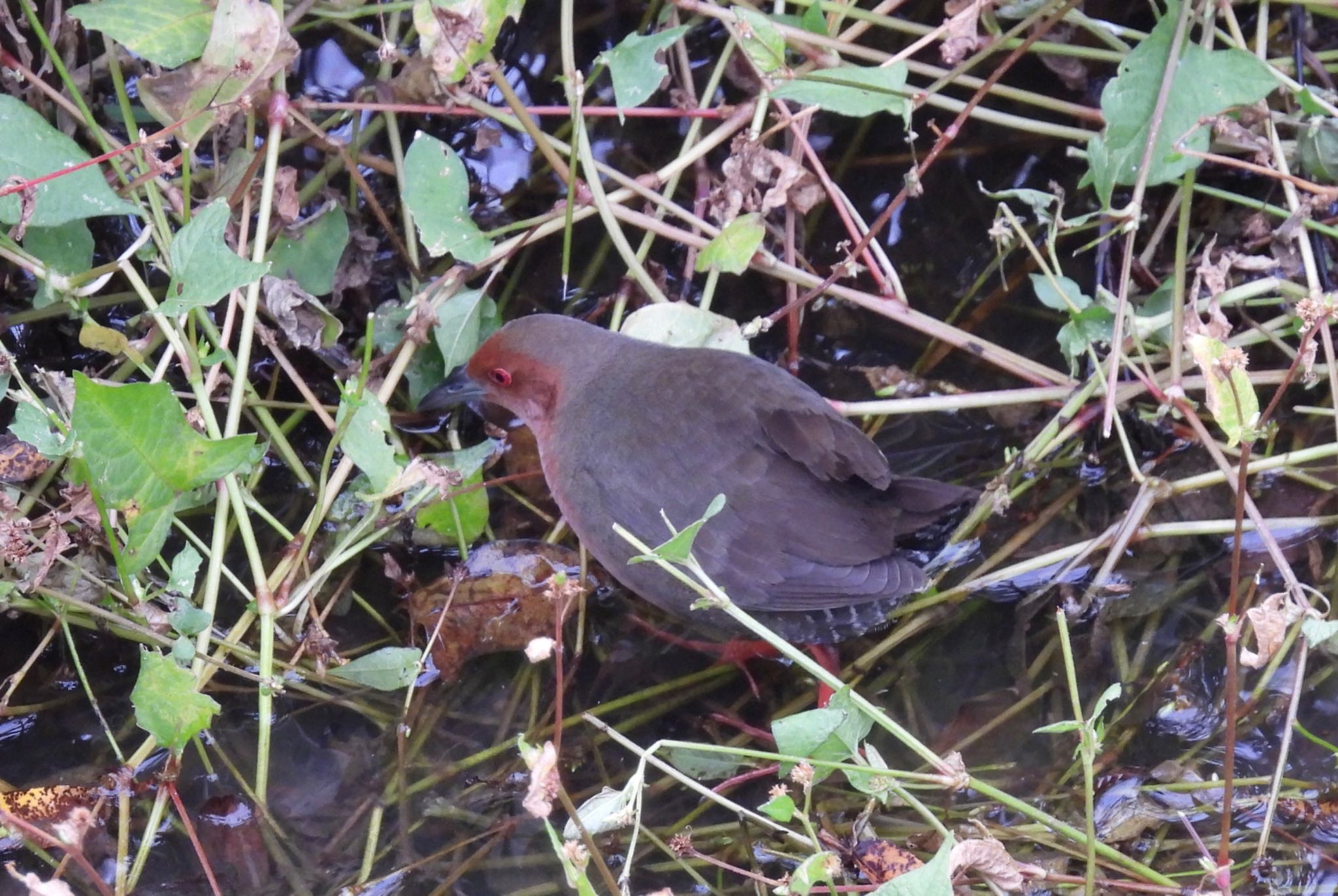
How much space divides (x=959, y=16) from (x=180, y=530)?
231cm

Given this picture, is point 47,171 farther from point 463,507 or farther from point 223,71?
point 463,507

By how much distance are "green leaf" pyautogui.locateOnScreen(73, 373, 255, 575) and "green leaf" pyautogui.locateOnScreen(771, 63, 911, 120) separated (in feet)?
4.68

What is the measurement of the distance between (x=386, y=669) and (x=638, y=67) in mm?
1495

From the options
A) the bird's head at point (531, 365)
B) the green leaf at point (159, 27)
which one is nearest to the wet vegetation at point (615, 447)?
the green leaf at point (159, 27)

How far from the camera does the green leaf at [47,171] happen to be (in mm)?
2604

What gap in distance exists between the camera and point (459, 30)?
2.63m

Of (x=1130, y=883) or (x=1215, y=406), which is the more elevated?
(x=1215, y=406)

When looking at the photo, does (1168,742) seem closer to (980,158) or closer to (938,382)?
(938,382)

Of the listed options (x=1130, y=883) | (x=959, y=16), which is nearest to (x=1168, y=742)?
(x=1130, y=883)

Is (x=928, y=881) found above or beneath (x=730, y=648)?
above

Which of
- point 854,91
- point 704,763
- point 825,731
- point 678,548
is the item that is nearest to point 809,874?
point 825,731

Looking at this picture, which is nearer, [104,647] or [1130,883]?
[1130,883]

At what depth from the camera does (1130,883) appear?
7.63 feet

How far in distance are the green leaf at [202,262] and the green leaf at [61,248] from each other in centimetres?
57
